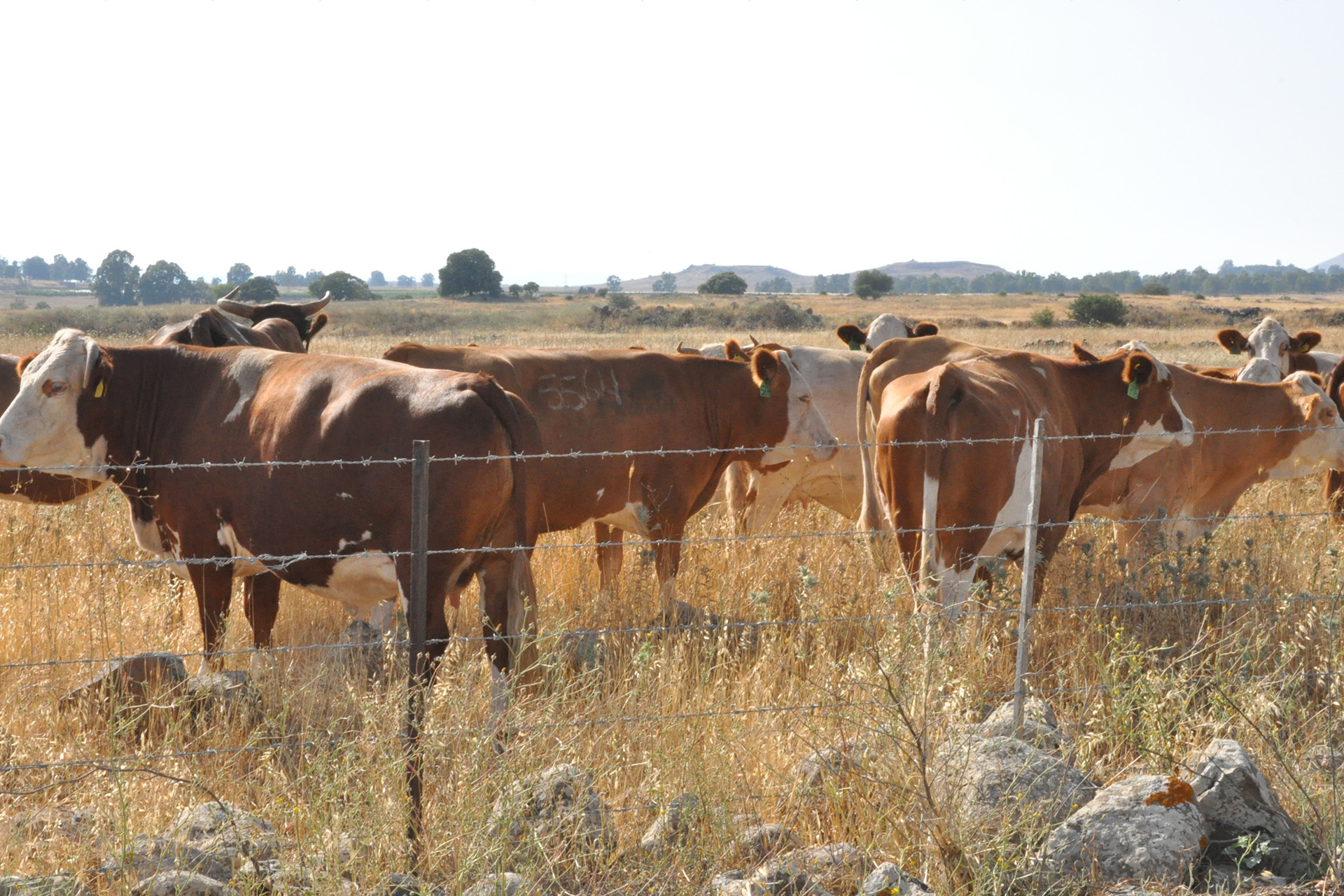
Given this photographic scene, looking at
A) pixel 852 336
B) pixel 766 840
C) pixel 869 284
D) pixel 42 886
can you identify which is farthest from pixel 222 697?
pixel 869 284

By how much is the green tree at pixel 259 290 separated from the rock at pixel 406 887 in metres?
51.7

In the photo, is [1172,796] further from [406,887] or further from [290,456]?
[290,456]

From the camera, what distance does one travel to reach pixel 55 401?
5.48 metres

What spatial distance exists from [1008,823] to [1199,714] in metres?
1.52

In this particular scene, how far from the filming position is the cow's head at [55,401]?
17.8 ft

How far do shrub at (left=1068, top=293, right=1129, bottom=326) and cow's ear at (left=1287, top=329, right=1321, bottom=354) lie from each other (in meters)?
43.5

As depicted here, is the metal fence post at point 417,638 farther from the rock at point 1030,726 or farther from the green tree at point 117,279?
the green tree at point 117,279

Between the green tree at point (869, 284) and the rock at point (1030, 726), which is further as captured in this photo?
the green tree at point (869, 284)

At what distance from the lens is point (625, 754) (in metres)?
4.35

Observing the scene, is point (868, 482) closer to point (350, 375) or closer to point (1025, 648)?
point (1025, 648)

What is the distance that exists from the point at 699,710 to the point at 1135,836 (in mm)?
1649

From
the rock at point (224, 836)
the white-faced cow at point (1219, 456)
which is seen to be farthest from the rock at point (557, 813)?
the white-faced cow at point (1219, 456)

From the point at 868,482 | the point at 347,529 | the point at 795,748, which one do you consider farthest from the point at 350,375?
the point at 868,482

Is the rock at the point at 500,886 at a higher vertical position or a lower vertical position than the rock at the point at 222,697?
lower
